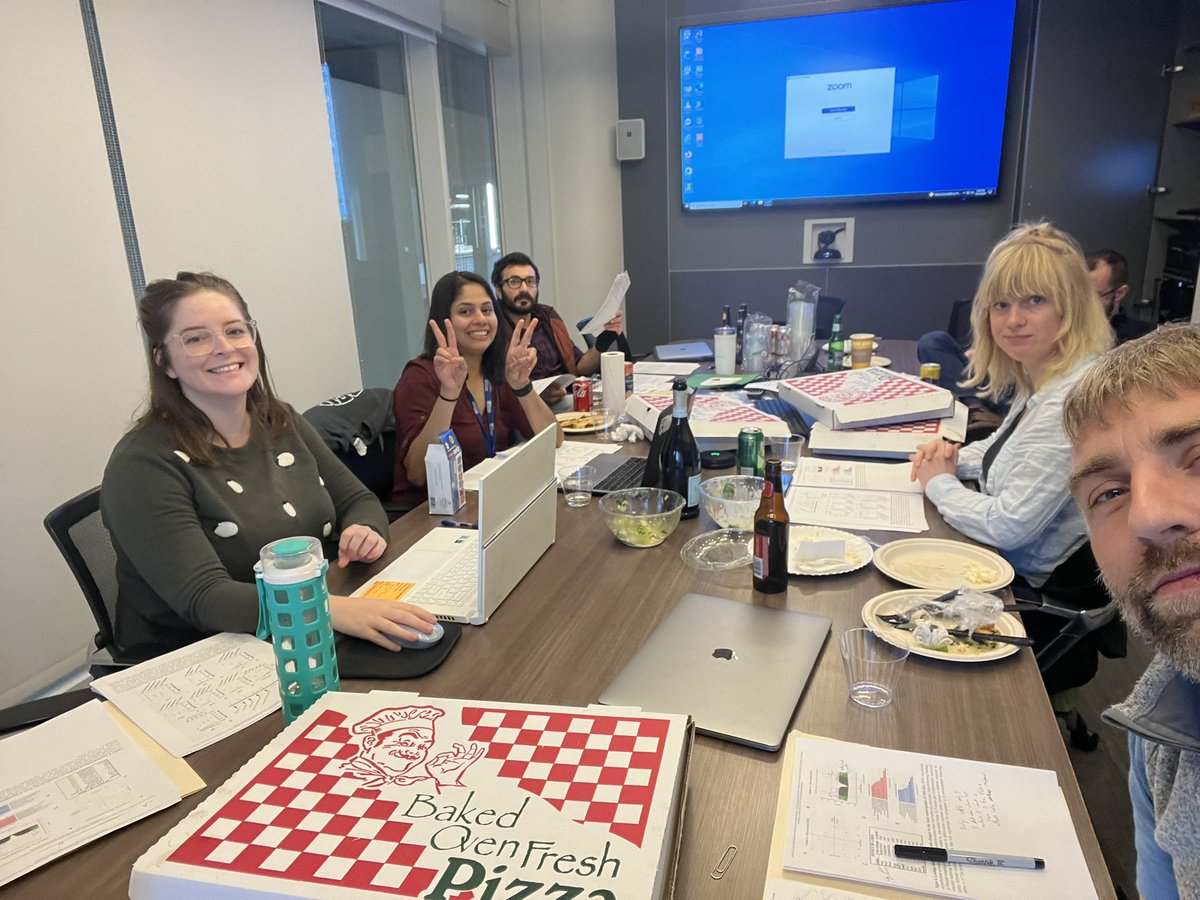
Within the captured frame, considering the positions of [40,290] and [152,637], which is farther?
[40,290]

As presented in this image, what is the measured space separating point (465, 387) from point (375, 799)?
189 centimetres

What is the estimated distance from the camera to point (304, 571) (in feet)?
3.18

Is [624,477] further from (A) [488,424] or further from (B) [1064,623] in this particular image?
(B) [1064,623]

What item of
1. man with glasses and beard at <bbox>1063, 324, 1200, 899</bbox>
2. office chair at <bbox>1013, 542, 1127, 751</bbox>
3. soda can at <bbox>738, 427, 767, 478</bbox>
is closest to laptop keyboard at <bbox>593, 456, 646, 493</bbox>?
soda can at <bbox>738, 427, 767, 478</bbox>

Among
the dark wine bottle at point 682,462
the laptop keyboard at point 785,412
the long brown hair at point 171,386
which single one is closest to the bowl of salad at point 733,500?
the dark wine bottle at point 682,462

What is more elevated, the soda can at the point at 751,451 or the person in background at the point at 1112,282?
the person in background at the point at 1112,282

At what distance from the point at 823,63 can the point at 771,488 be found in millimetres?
4338

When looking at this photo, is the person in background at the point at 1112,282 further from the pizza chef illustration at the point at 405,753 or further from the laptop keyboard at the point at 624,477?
the pizza chef illustration at the point at 405,753

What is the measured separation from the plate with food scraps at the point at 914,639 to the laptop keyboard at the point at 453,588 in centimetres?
67

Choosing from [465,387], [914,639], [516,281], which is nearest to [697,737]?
[914,639]

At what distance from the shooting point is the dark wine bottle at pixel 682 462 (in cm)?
175

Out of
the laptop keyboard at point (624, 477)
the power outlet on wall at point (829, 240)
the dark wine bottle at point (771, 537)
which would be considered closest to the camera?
the dark wine bottle at point (771, 537)

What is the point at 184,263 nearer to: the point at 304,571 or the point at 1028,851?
the point at 304,571

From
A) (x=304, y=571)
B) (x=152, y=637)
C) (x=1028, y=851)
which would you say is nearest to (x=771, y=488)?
(x=1028, y=851)
